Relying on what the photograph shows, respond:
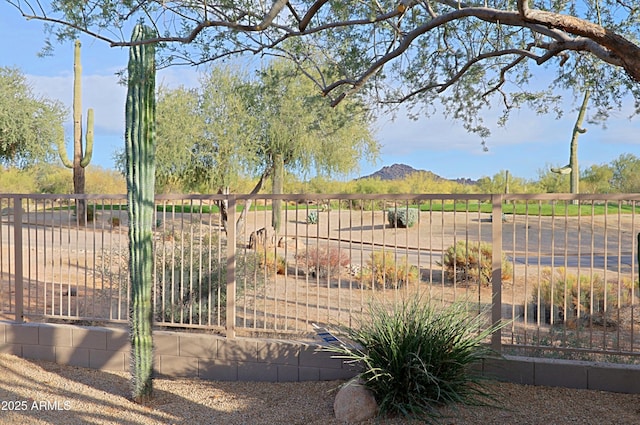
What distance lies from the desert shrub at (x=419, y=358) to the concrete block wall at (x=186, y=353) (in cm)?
91

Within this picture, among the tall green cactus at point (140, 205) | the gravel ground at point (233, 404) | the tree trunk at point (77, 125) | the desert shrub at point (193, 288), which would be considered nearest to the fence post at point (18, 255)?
the gravel ground at point (233, 404)

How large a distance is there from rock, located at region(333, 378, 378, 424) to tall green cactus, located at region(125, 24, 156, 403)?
6.55 ft

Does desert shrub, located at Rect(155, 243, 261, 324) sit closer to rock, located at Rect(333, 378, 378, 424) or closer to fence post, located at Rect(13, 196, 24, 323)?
fence post, located at Rect(13, 196, 24, 323)

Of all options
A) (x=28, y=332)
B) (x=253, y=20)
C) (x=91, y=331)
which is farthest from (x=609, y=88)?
(x=28, y=332)

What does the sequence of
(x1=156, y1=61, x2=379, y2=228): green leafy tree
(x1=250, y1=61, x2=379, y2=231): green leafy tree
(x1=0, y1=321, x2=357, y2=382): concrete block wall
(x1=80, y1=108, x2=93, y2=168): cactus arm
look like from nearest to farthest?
(x1=0, y1=321, x2=357, y2=382): concrete block wall, (x1=250, y1=61, x2=379, y2=231): green leafy tree, (x1=156, y1=61, x2=379, y2=228): green leafy tree, (x1=80, y1=108, x2=93, y2=168): cactus arm

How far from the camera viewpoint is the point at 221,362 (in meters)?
6.66

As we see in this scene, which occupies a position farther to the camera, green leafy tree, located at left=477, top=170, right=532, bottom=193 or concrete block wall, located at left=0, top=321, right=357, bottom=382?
green leafy tree, located at left=477, top=170, right=532, bottom=193

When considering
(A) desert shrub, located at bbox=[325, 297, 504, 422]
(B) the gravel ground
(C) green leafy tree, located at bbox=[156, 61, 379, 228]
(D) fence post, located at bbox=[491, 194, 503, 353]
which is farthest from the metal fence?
(C) green leafy tree, located at bbox=[156, 61, 379, 228]

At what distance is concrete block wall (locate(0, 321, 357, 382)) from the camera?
6332mm

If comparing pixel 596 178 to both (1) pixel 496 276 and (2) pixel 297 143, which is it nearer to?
(2) pixel 297 143

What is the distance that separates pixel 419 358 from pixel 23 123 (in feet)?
88.6

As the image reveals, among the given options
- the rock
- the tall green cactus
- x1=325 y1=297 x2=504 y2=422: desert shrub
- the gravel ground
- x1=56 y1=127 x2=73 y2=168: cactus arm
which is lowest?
the gravel ground

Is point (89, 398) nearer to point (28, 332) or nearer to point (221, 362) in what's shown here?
point (221, 362)

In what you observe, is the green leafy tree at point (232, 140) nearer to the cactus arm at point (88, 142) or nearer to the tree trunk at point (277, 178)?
the tree trunk at point (277, 178)
